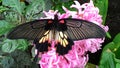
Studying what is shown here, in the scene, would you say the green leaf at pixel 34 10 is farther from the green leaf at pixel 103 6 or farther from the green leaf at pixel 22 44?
the green leaf at pixel 103 6

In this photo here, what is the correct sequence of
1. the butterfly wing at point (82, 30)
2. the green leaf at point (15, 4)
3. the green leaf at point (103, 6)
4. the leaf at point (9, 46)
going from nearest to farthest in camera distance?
the butterfly wing at point (82, 30) → the leaf at point (9, 46) → the green leaf at point (15, 4) → the green leaf at point (103, 6)

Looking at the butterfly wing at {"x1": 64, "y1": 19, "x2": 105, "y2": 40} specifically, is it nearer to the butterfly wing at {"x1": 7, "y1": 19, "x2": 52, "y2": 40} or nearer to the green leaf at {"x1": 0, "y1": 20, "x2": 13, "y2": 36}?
the butterfly wing at {"x1": 7, "y1": 19, "x2": 52, "y2": 40}

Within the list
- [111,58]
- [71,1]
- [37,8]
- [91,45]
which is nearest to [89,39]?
[91,45]

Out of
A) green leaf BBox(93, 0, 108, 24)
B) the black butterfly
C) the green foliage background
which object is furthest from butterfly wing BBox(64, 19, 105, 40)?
green leaf BBox(93, 0, 108, 24)

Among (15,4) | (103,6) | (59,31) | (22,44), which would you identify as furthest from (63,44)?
(103,6)

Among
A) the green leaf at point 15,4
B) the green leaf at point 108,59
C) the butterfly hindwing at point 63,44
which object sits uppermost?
the green leaf at point 15,4

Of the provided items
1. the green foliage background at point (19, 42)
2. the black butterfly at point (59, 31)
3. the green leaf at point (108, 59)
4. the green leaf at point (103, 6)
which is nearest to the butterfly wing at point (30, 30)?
the black butterfly at point (59, 31)

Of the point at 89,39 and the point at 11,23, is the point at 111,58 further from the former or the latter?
the point at 11,23
